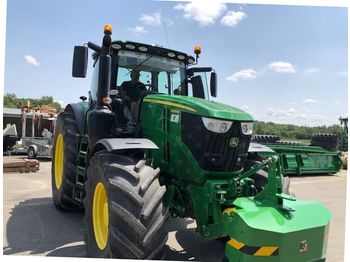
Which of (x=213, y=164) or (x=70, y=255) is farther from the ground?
(x=213, y=164)

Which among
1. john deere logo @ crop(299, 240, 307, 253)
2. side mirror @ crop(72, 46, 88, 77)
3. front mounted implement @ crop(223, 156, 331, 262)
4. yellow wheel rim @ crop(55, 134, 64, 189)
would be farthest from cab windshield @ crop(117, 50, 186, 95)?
john deere logo @ crop(299, 240, 307, 253)

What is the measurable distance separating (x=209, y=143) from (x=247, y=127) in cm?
58

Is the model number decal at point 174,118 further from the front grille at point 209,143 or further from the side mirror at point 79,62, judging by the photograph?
the side mirror at point 79,62

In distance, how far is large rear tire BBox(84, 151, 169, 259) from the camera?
3.41 meters

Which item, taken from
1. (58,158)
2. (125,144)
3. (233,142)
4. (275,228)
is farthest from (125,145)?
(58,158)

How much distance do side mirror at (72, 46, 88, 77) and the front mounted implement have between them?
271 cm

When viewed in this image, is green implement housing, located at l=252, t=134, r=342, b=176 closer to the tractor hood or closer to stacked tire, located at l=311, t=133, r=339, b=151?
stacked tire, located at l=311, t=133, r=339, b=151

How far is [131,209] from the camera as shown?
11.3 ft

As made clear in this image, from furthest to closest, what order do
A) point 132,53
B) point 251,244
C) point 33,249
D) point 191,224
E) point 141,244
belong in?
point 191,224
point 132,53
point 33,249
point 141,244
point 251,244

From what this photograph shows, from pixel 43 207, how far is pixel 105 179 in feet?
11.2

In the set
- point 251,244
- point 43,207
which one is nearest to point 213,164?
point 251,244

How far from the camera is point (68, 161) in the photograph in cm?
599

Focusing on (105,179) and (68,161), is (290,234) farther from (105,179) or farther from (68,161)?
(68,161)

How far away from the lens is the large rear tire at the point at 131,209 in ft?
11.2
